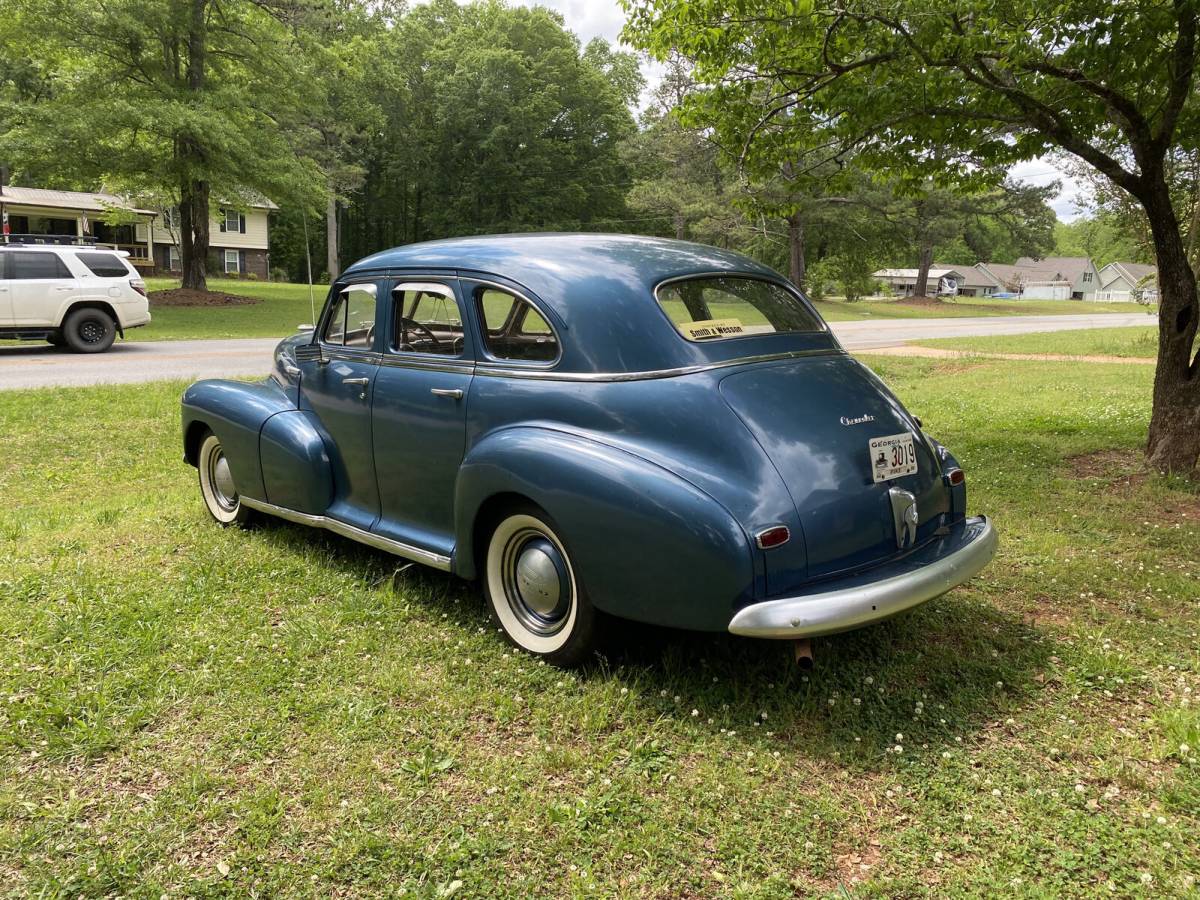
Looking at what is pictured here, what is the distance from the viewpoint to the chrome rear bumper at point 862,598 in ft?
9.92

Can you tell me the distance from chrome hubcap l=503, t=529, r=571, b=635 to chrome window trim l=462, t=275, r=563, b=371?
29.1 inches

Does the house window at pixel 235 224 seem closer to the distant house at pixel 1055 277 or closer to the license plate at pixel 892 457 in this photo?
the license plate at pixel 892 457

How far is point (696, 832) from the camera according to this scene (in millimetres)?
2783

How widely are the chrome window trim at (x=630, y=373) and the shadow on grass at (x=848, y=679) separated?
104 cm

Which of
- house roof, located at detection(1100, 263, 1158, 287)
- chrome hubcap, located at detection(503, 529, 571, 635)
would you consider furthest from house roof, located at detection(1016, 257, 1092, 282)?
chrome hubcap, located at detection(503, 529, 571, 635)

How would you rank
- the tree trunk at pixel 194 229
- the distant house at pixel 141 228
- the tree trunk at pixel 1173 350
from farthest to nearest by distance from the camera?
the distant house at pixel 141 228
the tree trunk at pixel 194 229
the tree trunk at pixel 1173 350

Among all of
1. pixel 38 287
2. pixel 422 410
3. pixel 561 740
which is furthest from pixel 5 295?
pixel 561 740

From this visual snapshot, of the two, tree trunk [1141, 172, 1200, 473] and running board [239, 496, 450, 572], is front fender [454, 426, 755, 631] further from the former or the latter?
tree trunk [1141, 172, 1200, 473]

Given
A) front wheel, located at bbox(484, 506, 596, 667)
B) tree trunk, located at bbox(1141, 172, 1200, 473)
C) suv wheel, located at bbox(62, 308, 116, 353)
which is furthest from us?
suv wheel, located at bbox(62, 308, 116, 353)

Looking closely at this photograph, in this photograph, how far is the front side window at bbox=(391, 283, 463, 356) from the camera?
4.27 meters

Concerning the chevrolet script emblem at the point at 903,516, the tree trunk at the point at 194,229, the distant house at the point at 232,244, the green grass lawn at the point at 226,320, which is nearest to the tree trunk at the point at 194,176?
the tree trunk at the point at 194,229

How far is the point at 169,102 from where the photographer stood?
22.8 m

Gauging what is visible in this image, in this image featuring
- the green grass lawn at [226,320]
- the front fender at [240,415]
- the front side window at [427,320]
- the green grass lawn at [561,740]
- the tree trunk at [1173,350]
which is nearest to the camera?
the green grass lawn at [561,740]

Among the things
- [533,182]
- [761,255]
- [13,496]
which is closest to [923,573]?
[13,496]
